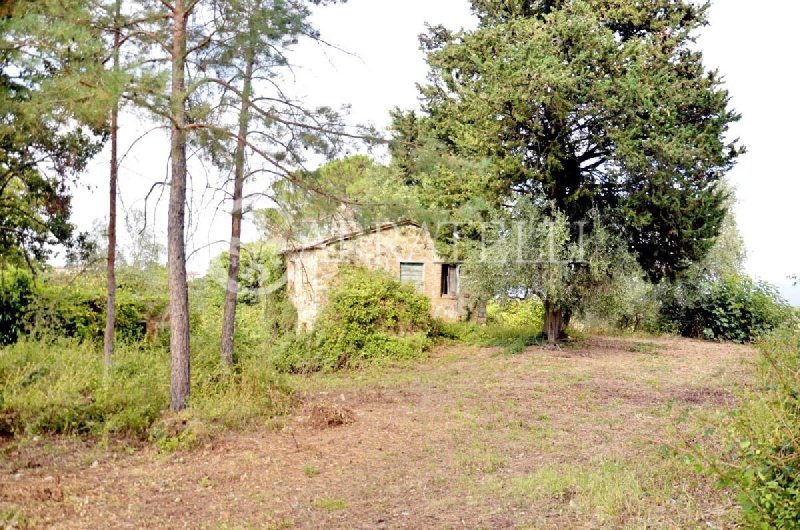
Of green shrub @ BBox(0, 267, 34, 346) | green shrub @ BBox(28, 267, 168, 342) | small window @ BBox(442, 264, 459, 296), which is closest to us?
green shrub @ BBox(0, 267, 34, 346)

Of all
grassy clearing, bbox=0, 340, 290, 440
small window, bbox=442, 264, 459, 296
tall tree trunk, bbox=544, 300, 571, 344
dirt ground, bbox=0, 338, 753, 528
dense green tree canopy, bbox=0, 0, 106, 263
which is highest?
dense green tree canopy, bbox=0, 0, 106, 263

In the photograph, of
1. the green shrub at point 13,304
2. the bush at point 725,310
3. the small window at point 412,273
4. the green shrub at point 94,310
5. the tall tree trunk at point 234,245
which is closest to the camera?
the tall tree trunk at point 234,245

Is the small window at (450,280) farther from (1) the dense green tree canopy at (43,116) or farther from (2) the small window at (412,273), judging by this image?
(1) the dense green tree canopy at (43,116)

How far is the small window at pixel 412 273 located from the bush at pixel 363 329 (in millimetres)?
2487

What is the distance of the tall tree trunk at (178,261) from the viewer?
8828mm

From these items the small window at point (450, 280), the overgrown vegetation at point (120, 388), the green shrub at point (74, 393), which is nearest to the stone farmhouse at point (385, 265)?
the small window at point (450, 280)

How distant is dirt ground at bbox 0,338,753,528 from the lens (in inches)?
218

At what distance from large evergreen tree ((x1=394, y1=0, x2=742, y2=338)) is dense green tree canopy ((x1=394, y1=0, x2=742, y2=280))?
0.03 meters

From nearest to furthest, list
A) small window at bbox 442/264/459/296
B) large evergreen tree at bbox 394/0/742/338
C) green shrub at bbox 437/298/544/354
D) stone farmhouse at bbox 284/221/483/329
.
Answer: large evergreen tree at bbox 394/0/742/338
green shrub at bbox 437/298/544/354
stone farmhouse at bbox 284/221/483/329
small window at bbox 442/264/459/296

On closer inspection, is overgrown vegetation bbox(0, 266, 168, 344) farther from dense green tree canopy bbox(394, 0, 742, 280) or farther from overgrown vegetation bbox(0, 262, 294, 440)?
dense green tree canopy bbox(394, 0, 742, 280)

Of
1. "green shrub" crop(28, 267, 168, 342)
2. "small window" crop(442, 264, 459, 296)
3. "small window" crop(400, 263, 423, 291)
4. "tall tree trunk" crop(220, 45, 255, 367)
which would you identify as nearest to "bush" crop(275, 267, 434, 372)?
"small window" crop(400, 263, 423, 291)

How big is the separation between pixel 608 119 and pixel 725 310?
10491mm

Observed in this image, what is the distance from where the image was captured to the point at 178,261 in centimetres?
882

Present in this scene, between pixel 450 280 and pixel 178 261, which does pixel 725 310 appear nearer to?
pixel 450 280
